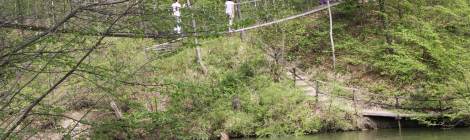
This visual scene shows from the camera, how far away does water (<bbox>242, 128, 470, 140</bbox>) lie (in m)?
12.8

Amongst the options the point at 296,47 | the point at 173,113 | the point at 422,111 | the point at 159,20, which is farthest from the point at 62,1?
the point at 296,47

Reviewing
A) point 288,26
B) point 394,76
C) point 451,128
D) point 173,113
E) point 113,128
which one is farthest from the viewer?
point 288,26

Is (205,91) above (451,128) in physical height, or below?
Result: above

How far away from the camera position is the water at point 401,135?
12789 millimetres

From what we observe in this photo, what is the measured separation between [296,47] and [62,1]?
16.4m

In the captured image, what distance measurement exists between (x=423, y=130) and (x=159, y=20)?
11396 mm

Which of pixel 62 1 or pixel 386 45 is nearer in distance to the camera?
pixel 62 1

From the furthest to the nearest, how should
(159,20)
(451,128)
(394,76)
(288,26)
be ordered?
(288,26) → (394,76) → (451,128) → (159,20)

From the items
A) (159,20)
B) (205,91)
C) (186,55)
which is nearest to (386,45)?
(186,55)

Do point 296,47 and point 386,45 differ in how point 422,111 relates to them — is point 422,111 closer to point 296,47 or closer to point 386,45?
point 386,45

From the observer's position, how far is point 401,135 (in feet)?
44.0

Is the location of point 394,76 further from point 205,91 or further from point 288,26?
point 205,91

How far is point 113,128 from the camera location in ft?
14.6

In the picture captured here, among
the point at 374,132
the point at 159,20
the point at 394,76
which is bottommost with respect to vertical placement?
the point at 374,132
